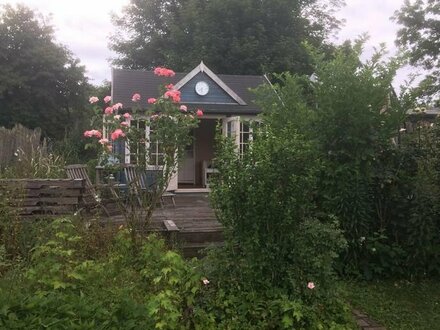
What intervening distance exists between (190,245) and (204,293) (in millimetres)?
2870

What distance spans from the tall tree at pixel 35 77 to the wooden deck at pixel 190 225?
18.7 metres

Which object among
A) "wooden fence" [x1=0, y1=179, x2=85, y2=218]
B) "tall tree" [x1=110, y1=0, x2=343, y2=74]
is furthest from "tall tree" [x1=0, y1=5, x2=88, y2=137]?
"wooden fence" [x1=0, y1=179, x2=85, y2=218]

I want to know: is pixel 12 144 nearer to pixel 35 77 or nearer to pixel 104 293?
pixel 104 293

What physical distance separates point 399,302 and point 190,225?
3.44m

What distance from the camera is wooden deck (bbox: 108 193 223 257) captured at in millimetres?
6750

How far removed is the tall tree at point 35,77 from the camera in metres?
→ 26.2

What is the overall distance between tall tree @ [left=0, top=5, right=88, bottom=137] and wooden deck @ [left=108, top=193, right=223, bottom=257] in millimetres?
18717

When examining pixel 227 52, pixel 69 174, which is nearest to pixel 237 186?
pixel 69 174

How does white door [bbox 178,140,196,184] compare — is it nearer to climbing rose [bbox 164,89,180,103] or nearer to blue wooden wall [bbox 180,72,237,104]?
blue wooden wall [bbox 180,72,237,104]

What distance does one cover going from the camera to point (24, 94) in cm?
2670

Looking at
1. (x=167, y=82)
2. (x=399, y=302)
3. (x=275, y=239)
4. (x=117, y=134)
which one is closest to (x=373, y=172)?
(x=399, y=302)

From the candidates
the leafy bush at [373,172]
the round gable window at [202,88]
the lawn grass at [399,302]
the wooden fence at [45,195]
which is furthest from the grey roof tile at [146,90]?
the lawn grass at [399,302]

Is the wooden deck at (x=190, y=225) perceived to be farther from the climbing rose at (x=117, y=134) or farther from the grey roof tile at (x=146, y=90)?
the grey roof tile at (x=146, y=90)

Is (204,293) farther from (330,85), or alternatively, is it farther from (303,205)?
(330,85)
